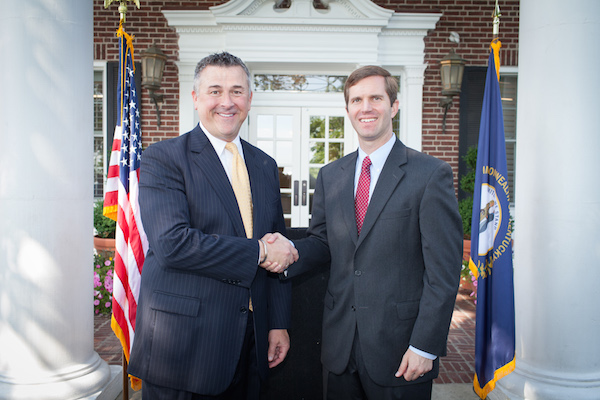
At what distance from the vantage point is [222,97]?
1.99 m

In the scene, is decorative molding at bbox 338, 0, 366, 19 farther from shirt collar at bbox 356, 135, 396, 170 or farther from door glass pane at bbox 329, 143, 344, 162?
shirt collar at bbox 356, 135, 396, 170

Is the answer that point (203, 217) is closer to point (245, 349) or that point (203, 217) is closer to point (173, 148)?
point (173, 148)

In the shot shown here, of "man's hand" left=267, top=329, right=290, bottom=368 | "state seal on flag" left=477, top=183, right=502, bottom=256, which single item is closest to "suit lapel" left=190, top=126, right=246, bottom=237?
"man's hand" left=267, top=329, right=290, bottom=368

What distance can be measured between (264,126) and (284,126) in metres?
0.31

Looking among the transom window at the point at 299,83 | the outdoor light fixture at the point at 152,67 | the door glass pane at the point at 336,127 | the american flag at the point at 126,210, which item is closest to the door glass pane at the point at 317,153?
the door glass pane at the point at 336,127

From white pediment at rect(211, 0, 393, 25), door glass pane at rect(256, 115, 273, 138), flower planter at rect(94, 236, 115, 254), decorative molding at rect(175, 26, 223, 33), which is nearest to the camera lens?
flower planter at rect(94, 236, 115, 254)

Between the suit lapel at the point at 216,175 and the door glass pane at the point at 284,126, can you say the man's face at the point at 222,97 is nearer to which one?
the suit lapel at the point at 216,175

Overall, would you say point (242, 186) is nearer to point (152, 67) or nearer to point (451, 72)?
point (152, 67)

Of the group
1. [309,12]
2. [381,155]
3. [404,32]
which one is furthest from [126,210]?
[404,32]

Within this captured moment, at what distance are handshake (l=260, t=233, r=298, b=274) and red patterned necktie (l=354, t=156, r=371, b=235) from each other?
343mm

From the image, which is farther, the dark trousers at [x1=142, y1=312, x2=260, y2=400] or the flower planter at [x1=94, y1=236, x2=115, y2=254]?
the flower planter at [x1=94, y1=236, x2=115, y2=254]

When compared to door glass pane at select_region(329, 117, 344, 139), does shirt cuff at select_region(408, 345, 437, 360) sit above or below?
below

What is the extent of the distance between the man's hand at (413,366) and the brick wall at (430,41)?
5.05 m

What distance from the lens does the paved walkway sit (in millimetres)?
3504
